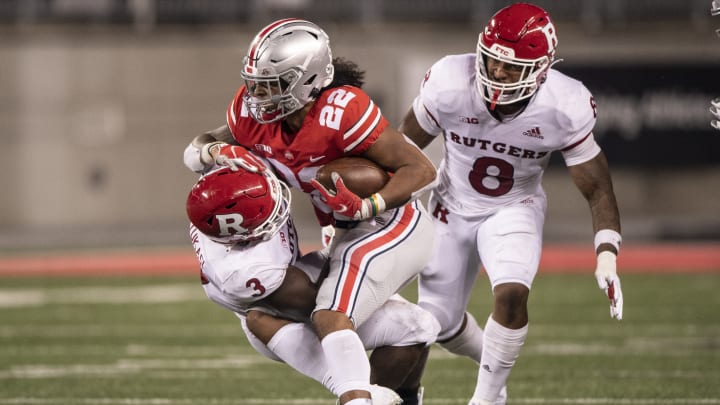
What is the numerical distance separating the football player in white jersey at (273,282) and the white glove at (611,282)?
632mm

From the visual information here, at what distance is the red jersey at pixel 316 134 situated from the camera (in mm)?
4156

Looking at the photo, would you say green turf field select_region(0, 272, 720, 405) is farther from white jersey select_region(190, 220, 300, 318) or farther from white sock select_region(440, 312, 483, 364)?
white jersey select_region(190, 220, 300, 318)

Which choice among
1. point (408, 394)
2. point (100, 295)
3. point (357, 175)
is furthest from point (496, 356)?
point (100, 295)

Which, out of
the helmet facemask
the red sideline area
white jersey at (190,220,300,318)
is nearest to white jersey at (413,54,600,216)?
the helmet facemask

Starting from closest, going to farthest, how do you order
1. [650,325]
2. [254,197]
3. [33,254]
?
[254,197] → [650,325] → [33,254]

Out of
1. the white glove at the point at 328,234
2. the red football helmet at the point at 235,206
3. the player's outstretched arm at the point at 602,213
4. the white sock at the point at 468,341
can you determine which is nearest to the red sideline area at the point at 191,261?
the white sock at the point at 468,341

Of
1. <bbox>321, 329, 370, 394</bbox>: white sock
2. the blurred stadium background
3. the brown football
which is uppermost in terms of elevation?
the brown football

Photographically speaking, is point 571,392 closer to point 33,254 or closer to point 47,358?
point 47,358

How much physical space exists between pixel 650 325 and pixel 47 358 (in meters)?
3.80

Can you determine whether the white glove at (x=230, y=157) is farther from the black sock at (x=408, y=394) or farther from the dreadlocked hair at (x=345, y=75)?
the black sock at (x=408, y=394)

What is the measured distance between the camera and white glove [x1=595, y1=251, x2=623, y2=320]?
14.0 ft

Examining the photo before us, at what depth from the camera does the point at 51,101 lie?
15453 mm

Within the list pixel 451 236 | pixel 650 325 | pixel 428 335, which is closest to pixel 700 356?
pixel 650 325

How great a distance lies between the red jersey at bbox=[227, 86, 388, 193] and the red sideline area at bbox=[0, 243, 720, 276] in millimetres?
6560
